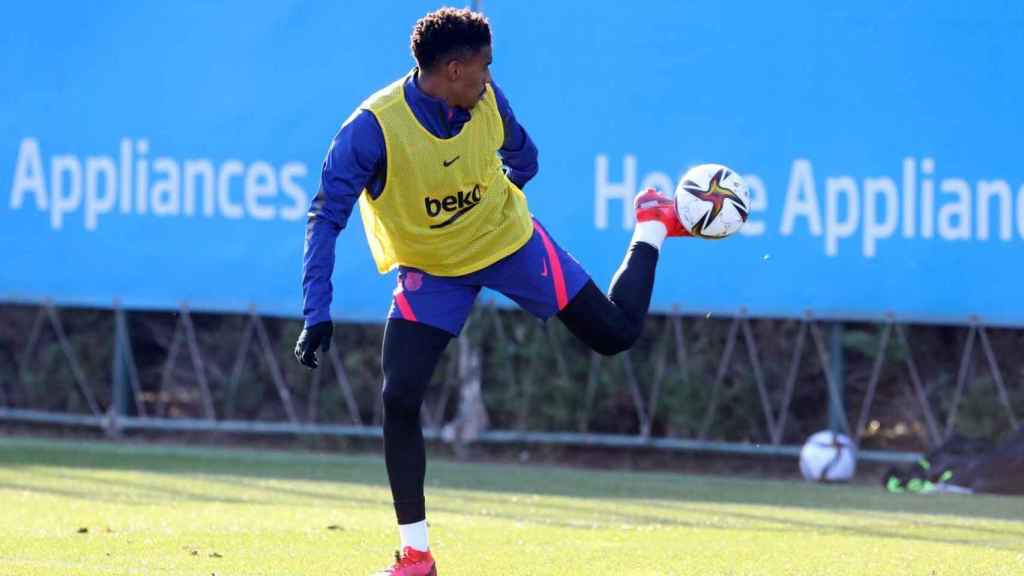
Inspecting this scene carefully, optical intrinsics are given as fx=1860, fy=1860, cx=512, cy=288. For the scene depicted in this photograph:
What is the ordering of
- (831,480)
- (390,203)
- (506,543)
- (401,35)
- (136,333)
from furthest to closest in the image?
1. (136,333)
2. (401,35)
3. (831,480)
4. (506,543)
5. (390,203)

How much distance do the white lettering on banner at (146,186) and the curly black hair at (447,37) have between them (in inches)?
248

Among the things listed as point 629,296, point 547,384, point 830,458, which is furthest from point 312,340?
point 547,384

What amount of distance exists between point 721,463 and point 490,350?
1862mm

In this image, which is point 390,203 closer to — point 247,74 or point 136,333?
point 247,74

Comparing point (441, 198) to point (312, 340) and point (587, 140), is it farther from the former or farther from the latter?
point (587, 140)

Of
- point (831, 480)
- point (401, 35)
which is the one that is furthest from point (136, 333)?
point (831, 480)

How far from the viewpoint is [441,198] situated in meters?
7.12

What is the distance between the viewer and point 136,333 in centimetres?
1454

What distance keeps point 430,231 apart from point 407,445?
84 cm

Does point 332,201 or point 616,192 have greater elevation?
point 616,192

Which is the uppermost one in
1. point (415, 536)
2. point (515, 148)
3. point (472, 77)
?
point (472, 77)

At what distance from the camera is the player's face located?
22.7 feet

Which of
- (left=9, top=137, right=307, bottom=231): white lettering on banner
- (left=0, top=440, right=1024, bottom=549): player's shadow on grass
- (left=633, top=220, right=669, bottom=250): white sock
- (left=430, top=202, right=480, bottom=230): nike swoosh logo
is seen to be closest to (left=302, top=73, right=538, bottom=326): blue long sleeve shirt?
(left=430, top=202, right=480, bottom=230): nike swoosh logo

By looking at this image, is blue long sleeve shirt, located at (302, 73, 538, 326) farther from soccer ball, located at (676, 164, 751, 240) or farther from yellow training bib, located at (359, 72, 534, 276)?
soccer ball, located at (676, 164, 751, 240)
